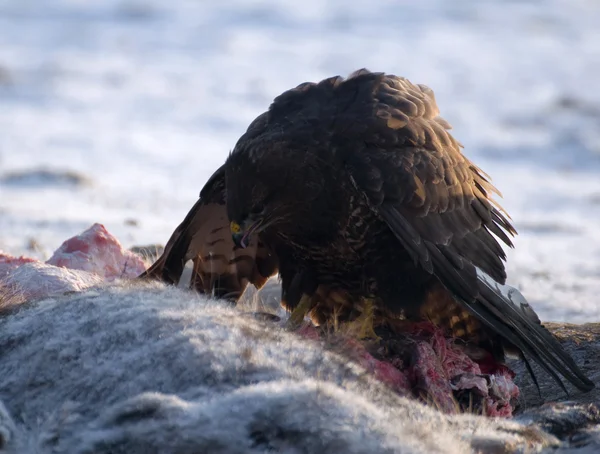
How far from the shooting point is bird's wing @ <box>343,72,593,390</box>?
4.18 meters

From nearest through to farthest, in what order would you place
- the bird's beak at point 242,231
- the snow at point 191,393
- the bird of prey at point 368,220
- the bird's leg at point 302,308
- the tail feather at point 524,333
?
the snow at point 191,393 → the tail feather at point 524,333 → the bird of prey at point 368,220 → the bird's beak at point 242,231 → the bird's leg at point 302,308

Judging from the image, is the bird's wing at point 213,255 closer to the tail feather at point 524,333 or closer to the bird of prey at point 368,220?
the bird of prey at point 368,220

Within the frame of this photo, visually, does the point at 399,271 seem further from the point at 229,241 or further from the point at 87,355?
the point at 87,355

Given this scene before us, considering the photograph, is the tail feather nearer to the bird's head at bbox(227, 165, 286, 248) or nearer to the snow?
the bird's head at bbox(227, 165, 286, 248)

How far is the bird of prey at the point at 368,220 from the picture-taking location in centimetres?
428

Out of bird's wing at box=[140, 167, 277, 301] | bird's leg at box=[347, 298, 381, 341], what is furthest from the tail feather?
bird's wing at box=[140, 167, 277, 301]

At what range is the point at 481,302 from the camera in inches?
165

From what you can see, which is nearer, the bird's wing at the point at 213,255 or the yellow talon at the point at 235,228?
the yellow talon at the point at 235,228

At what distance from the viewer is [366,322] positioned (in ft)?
15.0

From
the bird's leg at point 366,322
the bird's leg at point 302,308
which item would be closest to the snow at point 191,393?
the bird's leg at point 366,322

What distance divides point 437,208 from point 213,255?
1.19m

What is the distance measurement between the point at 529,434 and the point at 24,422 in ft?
4.65

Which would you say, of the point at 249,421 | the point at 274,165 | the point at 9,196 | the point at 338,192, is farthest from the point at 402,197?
the point at 9,196

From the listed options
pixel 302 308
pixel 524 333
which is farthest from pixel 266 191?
pixel 524 333
